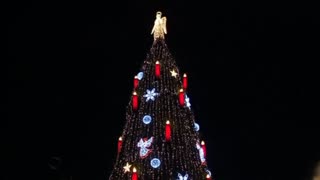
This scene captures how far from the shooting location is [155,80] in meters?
19.4

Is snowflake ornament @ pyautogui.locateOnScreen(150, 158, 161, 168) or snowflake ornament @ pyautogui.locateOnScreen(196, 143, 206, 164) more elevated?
snowflake ornament @ pyautogui.locateOnScreen(196, 143, 206, 164)

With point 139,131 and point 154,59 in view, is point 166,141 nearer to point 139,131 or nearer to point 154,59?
point 139,131

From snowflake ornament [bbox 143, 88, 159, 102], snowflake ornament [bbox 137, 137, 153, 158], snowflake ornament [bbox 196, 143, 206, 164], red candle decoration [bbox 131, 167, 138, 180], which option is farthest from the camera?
snowflake ornament [bbox 143, 88, 159, 102]

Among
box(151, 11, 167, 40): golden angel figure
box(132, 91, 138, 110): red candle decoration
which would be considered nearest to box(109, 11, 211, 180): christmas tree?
box(132, 91, 138, 110): red candle decoration

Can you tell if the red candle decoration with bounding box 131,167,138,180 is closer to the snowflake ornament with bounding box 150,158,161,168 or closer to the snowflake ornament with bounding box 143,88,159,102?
the snowflake ornament with bounding box 150,158,161,168

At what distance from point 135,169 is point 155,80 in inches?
142

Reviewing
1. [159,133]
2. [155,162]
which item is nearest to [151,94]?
[159,133]

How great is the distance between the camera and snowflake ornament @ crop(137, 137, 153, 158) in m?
18.0

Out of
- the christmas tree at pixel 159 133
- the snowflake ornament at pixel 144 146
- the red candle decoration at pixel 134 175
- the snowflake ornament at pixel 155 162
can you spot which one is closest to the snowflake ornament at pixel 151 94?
the christmas tree at pixel 159 133

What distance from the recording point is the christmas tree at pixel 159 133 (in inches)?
712

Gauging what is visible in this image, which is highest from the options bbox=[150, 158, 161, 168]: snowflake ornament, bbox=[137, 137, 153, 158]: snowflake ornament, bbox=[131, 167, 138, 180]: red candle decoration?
bbox=[137, 137, 153, 158]: snowflake ornament

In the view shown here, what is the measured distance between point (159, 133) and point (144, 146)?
731 millimetres

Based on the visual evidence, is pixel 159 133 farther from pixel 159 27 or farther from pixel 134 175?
pixel 159 27

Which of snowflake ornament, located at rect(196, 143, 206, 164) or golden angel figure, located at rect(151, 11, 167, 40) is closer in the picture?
snowflake ornament, located at rect(196, 143, 206, 164)
